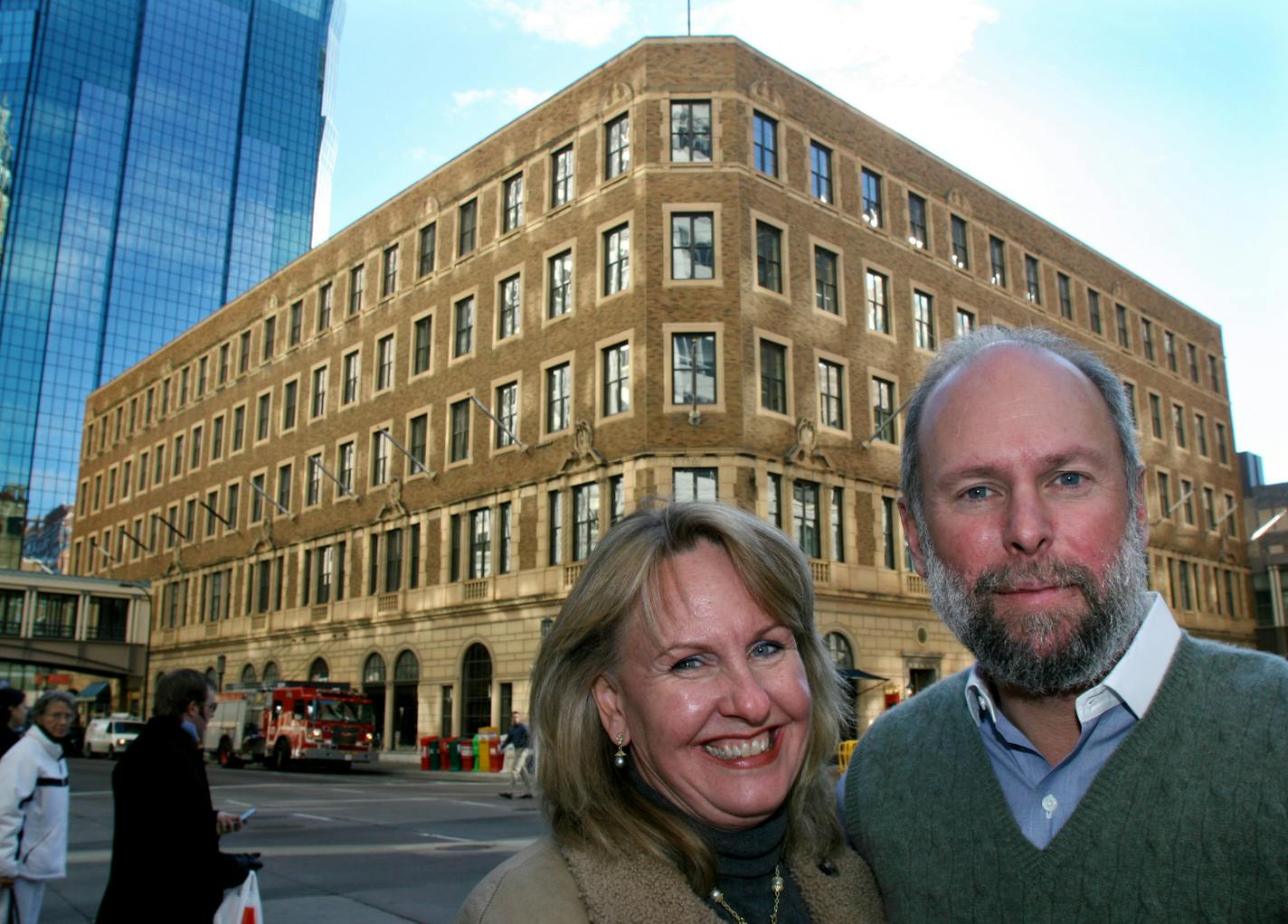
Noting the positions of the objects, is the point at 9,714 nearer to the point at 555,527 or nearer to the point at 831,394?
the point at 555,527

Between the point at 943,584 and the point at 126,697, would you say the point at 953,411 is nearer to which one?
the point at 943,584

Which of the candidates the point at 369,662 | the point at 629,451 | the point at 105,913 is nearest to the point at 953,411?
the point at 105,913

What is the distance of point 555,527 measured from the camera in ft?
99.3

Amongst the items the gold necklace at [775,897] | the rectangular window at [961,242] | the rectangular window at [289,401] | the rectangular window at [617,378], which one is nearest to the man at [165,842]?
the gold necklace at [775,897]

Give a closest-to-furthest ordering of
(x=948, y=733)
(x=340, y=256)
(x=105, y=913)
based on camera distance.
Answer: (x=948, y=733), (x=105, y=913), (x=340, y=256)

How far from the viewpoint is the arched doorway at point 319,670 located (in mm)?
39281

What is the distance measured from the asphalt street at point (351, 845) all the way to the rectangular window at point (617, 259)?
45.9 feet

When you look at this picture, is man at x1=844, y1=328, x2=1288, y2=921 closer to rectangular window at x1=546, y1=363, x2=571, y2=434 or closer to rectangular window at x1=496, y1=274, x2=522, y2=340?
rectangular window at x1=546, y1=363, x2=571, y2=434

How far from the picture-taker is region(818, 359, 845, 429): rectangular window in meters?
30.5

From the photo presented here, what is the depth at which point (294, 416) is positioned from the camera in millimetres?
43750

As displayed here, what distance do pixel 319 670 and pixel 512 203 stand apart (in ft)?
63.7

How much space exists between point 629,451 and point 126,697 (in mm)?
45514

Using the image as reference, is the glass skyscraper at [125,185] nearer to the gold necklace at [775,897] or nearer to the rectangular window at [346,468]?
the rectangular window at [346,468]

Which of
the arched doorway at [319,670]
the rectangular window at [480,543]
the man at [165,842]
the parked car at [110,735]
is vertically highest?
the rectangular window at [480,543]
